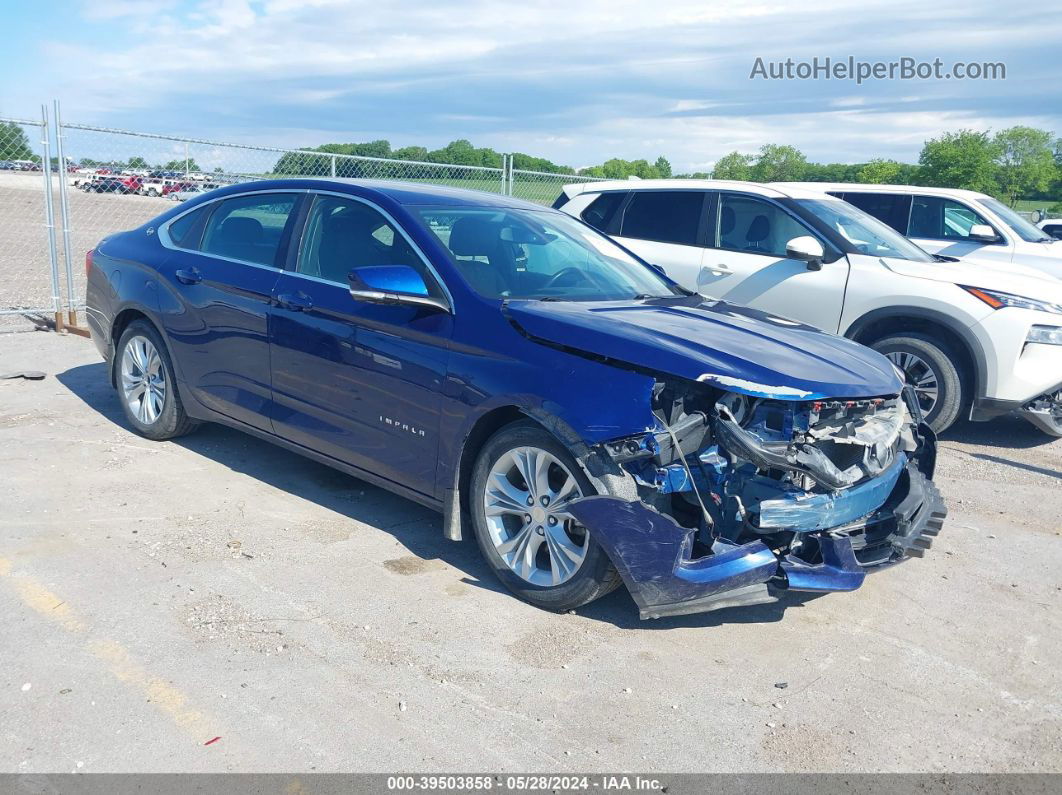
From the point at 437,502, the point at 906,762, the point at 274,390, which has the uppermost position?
the point at 274,390

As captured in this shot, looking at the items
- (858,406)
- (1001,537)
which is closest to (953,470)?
(1001,537)

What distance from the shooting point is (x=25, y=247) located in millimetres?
19453

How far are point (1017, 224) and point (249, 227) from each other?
418 inches

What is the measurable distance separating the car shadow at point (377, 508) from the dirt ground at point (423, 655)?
22mm

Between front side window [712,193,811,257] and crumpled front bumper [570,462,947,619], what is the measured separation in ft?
15.8

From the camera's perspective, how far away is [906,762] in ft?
10.4

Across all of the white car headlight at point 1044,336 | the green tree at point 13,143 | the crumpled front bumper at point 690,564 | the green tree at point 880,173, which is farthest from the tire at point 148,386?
the green tree at point 880,173

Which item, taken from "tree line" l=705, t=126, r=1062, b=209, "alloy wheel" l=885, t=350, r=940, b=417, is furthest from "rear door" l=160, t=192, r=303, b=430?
"tree line" l=705, t=126, r=1062, b=209

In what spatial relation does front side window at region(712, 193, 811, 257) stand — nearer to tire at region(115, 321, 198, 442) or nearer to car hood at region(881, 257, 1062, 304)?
car hood at region(881, 257, 1062, 304)

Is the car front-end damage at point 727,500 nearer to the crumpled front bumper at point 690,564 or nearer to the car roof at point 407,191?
the crumpled front bumper at point 690,564

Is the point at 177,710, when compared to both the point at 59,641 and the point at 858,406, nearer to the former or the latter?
the point at 59,641

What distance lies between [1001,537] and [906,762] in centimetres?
272

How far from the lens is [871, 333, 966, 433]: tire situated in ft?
23.9

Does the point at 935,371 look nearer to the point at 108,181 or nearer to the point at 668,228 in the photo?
the point at 668,228
